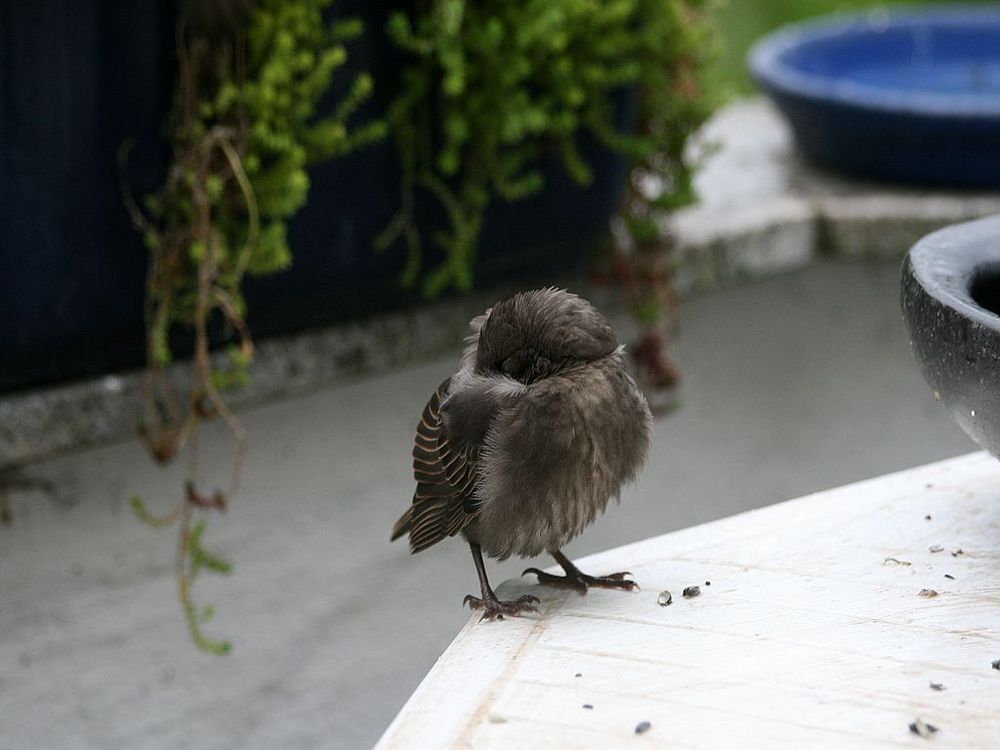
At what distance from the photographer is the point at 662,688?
4.95 feet

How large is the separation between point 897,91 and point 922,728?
3.32 meters

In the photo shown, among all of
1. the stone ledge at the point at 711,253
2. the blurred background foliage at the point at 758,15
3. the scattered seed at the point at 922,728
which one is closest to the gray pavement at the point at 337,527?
the stone ledge at the point at 711,253

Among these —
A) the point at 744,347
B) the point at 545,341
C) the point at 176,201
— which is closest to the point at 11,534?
the point at 176,201

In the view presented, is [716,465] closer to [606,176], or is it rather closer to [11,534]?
[606,176]

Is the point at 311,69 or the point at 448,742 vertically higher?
the point at 311,69

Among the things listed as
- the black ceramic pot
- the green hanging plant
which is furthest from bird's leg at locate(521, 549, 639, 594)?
the green hanging plant

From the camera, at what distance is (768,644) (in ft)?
5.25

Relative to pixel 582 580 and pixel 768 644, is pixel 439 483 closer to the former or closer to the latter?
pixel 582 580

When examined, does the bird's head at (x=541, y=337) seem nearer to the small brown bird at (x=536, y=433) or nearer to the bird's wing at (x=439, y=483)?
the small brown bird at (x=536, y=433)

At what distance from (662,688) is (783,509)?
551 mm

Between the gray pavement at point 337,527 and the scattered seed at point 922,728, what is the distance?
1.81 meters

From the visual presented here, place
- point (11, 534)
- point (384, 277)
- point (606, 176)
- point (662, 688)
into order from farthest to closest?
point (606, 176) → point (384, 277) → point (11, 534) → point (662, 688)

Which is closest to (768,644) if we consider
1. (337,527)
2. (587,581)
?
(587,581)

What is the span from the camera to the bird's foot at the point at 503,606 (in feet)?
5.88
